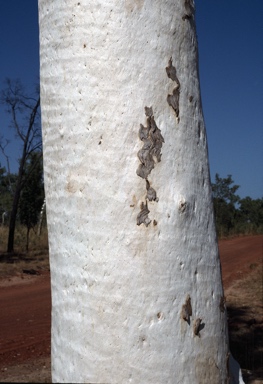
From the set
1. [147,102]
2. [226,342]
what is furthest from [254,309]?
[147,102]

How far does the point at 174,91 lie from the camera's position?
2367 millimetres

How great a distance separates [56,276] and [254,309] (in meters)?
6.86

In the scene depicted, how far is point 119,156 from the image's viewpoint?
221 cm

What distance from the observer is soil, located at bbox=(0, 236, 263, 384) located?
4.98 meters

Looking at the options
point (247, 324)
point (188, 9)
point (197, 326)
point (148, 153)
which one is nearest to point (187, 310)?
point (197, 326)

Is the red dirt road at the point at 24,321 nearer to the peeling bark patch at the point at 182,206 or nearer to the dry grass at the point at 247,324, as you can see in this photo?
the dry grass at the point at 247,324

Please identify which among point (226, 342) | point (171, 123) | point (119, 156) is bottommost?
point (226, 342)

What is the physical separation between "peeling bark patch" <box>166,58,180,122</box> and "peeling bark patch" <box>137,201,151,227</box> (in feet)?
1.42

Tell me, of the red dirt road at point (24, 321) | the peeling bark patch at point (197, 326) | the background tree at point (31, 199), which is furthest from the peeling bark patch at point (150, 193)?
the background tree at point (31, 199)

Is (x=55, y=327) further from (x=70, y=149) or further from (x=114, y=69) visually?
(x=114, y=69)

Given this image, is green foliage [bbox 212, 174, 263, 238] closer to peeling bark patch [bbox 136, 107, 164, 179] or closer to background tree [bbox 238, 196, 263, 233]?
background tree [bbox 238, 196, 263, 233]

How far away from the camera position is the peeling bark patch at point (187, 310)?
2227 millimetres

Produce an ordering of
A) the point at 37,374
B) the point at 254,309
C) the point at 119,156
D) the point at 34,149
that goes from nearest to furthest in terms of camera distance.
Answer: the point at 119,156
the point at 37,374
the point at 254,309
the point at 34,149

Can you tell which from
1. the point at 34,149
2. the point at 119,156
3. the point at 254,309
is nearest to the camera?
the point at 119,156
